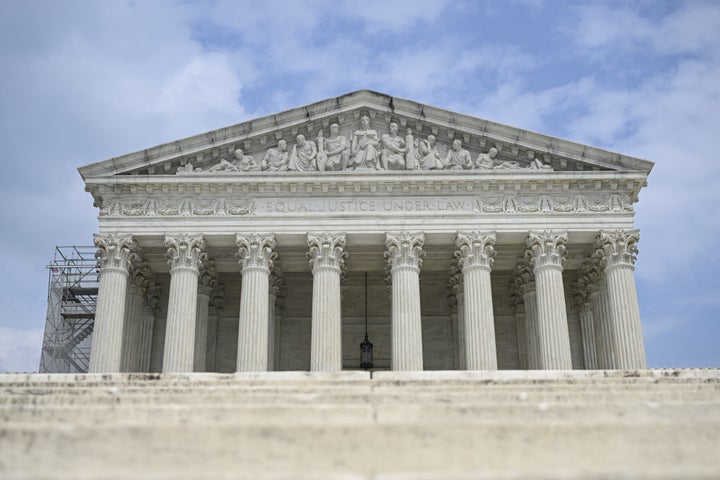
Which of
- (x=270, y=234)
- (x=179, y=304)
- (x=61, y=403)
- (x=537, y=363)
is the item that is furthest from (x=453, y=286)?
(x=61, y=403)

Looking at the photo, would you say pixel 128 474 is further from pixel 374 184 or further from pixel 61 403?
pixel 374 184

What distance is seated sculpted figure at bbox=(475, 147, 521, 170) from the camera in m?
34.0

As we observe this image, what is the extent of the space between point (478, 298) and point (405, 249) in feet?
11.6

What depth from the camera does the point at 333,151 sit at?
34.5 meters

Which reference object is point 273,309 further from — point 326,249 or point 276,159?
point 276,159

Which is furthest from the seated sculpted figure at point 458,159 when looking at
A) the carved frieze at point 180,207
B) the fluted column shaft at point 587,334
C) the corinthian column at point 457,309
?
the fluted column shaft at point 587,334

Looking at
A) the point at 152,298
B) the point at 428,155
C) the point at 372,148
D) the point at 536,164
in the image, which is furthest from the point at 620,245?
the point at 152,298

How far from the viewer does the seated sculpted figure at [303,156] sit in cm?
3416

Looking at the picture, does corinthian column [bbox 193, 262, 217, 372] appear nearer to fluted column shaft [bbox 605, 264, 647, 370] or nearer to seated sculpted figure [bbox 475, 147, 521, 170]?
seated sculpted figure [bbox 475, 147, 521, 170]

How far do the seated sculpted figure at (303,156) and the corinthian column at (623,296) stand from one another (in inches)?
487

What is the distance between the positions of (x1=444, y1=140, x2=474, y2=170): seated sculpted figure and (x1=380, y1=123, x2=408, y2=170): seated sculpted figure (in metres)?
1.90

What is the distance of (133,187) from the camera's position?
33875mm

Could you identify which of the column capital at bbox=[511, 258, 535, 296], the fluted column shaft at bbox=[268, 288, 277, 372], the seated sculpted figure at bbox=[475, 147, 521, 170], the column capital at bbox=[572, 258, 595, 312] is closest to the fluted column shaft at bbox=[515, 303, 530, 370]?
the column capital at bbox=[511, 258, 535, 296]

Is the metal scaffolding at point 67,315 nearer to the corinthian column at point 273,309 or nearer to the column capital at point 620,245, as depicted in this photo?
the corinthian column at point 273,309
